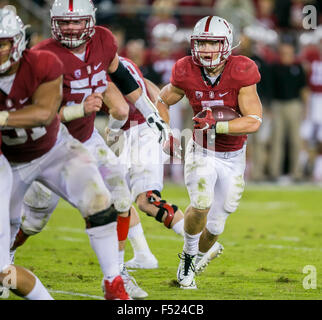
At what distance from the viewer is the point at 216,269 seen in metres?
5.96

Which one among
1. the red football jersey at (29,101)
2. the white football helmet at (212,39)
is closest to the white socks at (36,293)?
the red football jersey at (29,101)

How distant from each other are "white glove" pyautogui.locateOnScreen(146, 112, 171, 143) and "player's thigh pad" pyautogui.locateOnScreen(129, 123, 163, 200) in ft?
2.76

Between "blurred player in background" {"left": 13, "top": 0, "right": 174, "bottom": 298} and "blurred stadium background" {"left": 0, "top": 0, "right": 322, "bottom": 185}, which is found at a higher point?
"blurred player in background" {"left": 13, "top": 0, "right": 174, "bottom": 298}

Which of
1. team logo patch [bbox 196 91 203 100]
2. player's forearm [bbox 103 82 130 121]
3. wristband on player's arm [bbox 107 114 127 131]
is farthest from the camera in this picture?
wristband on player's arm [bbox 107 114 127 131]

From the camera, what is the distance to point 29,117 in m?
4.25

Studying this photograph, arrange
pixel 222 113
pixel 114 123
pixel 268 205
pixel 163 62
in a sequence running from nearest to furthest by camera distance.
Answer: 1. pixel 222 113
2. pixel 114 123
3. pixel 268 205
4. pixel 163 62

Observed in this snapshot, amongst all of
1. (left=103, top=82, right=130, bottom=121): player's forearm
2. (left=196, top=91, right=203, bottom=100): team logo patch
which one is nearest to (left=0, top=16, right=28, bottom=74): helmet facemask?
(left=103, top=82, right=130, bottom=121): player's forearm

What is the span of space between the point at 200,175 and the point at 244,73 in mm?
745

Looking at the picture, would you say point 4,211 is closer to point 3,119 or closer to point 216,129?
point 3,119

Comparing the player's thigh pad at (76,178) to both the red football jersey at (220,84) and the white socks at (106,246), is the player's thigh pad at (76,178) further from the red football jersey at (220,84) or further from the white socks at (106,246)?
the red football jersey at (220,84)

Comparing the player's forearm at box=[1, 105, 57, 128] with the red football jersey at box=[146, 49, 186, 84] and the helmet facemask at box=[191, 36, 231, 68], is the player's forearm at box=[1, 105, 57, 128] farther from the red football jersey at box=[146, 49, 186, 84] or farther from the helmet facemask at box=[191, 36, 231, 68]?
the red football jersey at box=[146, 49, 186, 84]

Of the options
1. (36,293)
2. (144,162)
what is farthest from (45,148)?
(144,162)

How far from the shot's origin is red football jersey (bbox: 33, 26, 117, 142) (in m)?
5.03
